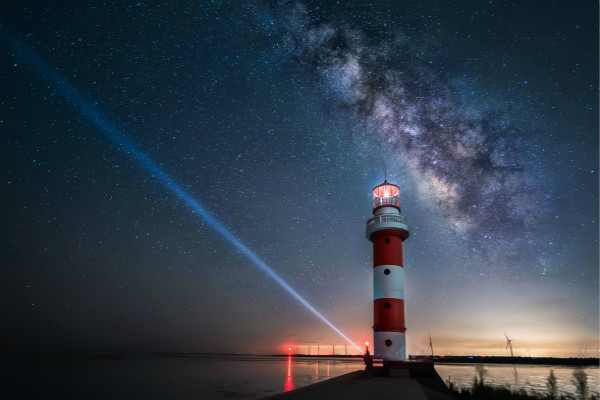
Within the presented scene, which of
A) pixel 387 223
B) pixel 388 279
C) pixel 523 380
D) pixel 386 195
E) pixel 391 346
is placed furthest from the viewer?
pixel 523 380

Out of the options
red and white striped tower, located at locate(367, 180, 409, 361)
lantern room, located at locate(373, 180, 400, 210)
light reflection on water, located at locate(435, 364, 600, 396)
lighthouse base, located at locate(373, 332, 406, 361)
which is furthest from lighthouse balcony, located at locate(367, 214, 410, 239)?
light reflection on water, located at locate(435, 364, 600, 396)

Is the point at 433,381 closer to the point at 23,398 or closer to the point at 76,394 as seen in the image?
the point at 76,394

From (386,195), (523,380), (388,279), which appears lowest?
(523,380)

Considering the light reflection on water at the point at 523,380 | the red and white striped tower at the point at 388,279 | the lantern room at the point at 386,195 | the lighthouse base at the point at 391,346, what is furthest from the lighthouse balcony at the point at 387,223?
the light reflection on water at the point at 523,380

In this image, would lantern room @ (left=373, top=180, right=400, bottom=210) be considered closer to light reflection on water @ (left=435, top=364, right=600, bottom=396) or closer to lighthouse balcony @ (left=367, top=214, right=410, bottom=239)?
lighthouse balcony @ (left=367, top=214, right=410, bottom=239)

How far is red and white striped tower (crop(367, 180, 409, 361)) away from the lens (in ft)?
84.9

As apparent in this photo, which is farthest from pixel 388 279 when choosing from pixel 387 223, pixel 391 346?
Answer: pixel 391 346

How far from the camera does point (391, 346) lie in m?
25.7

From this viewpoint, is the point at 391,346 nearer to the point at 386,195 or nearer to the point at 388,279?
the point at 388,279

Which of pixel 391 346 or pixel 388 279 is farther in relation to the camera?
pixel 388 279

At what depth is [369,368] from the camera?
963 inches

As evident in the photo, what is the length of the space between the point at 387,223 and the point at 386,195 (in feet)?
13.7

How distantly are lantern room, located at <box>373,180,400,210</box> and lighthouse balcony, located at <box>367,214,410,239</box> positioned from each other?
7.13 feet

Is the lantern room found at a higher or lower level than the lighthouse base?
higher
